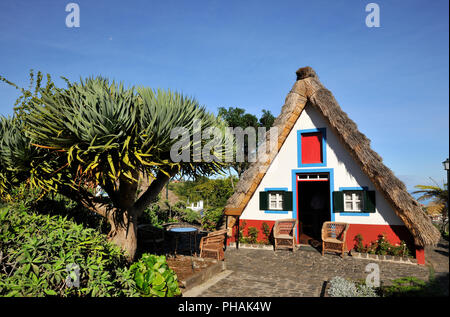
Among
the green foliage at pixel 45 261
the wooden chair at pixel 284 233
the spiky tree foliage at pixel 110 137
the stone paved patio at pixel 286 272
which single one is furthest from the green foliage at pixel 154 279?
the wooden chair at pixel 284 233

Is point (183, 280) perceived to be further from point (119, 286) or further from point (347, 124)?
point (347, 124)

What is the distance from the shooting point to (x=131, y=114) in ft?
18.6

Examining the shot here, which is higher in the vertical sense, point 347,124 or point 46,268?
point 347,124

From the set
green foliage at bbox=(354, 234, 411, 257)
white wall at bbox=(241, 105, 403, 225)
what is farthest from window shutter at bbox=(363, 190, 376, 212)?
green foliage at bbox=(354, 234, 411, 257)

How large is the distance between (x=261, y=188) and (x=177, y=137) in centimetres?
566

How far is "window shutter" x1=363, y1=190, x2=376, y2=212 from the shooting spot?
9102 mm

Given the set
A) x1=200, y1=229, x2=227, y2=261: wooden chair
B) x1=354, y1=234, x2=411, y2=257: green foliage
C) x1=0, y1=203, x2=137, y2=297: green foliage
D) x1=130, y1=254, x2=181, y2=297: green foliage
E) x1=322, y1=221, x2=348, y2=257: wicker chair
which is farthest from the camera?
x1=322, y1=221, x2=348, y2=257: wicker chair

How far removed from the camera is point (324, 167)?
33.0ft

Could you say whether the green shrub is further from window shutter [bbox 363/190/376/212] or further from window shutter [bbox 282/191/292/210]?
window shutter [bbox 363/190/376/212]

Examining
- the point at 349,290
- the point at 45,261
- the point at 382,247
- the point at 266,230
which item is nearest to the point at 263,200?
the point at 266,230

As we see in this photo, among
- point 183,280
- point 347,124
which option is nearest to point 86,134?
point 183,280

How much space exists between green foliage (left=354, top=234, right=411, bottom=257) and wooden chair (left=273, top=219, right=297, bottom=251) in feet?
6.66

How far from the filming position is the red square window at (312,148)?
10234 mm

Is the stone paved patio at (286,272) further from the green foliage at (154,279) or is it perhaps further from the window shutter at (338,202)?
the window shutter at (338,202)
